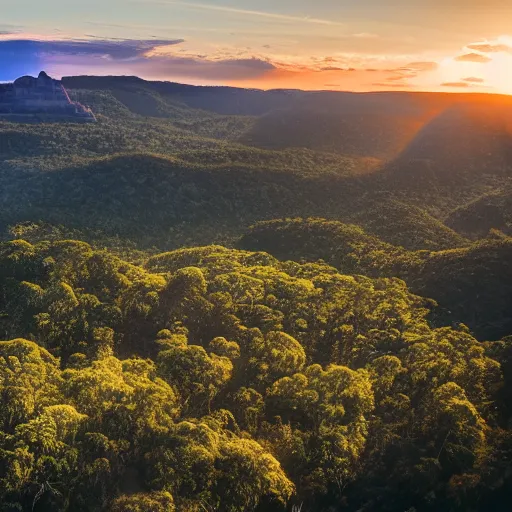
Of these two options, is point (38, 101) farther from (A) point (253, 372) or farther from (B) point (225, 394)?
(B) point (225, 394)

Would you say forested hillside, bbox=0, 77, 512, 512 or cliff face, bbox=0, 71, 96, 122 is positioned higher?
cliff face, bbox=0, 71, 96, 122

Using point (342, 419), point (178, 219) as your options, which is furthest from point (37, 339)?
point (178, 219)

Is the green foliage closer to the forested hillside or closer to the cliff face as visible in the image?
the forested hillside

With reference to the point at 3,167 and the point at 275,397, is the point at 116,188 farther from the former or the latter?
the point at 275,397

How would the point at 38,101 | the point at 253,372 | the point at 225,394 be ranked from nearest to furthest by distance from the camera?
1. the point at 225,394
2. the point at 253,372
3. the point at 38,101

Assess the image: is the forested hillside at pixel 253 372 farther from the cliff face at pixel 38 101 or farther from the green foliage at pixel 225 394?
the cliff face at pixel 38 101

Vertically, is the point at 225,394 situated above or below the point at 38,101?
below

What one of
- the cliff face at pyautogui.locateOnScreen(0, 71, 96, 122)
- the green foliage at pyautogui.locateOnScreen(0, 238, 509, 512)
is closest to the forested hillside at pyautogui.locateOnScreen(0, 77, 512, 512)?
the green foliage at pyautogui.locateOnScreen(0, 238, 509, 512)

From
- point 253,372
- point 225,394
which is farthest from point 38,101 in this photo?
point 225,394

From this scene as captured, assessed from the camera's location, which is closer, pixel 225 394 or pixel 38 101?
pixel 225 394
